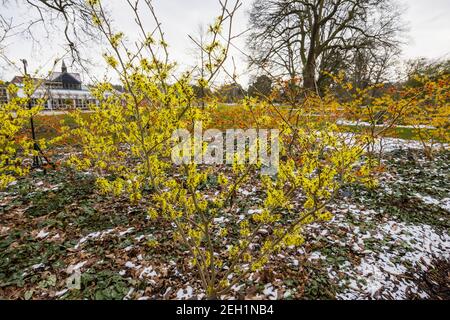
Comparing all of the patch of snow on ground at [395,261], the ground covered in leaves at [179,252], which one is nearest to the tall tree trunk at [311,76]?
the ground covered in leaves at [179,252]

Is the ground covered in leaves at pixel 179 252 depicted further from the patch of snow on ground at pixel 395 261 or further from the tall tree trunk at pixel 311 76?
the tall tree trunk at pixel 311 76

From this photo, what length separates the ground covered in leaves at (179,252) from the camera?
304 centimetres

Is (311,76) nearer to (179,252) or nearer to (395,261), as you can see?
(395,261)

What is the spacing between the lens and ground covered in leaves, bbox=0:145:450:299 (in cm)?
304

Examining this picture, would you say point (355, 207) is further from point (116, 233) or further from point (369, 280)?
point (116, 233)

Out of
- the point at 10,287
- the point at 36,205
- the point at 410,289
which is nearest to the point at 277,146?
the point at 410,289

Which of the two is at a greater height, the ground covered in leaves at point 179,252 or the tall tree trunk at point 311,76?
the tall tree trunk at point 311,76

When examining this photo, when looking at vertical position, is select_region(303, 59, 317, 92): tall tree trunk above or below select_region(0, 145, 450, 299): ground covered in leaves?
above

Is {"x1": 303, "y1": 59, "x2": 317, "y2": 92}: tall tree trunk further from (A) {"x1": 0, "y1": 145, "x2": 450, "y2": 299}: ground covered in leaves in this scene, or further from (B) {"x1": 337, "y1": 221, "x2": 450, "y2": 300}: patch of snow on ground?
(B) {"x1": 337, "y1": 221, "x2": 450, "y2": 300}: patch of snow on ground

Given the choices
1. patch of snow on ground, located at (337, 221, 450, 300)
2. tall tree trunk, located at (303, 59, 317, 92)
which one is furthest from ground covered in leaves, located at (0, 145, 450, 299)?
tall tree trunk, located at (303, 59, 317, 92)

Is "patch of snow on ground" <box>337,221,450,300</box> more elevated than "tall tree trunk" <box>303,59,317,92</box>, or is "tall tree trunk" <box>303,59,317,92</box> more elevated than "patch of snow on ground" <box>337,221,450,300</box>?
"tall tree trunk" <box>303,59,317,92</box>

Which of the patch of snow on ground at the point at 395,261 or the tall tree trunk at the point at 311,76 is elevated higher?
the tall tree trunk at the point at 311,76
